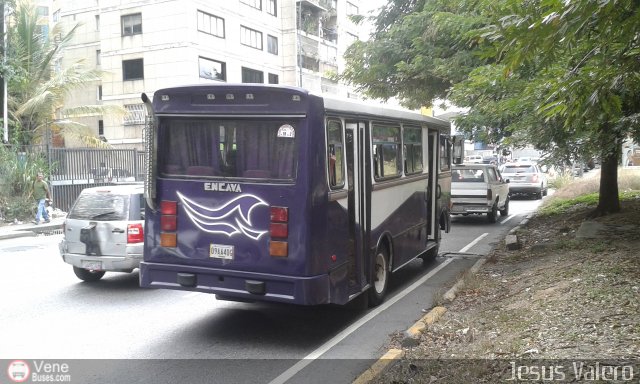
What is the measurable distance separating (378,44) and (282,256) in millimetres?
12810

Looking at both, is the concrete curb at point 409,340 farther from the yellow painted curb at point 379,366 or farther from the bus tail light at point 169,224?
the bus tail light at point 169,224

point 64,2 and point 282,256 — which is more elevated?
point 64,2

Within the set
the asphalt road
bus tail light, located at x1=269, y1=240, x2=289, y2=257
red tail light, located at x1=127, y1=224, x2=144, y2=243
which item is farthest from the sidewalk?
bus tail light, located at x1=269, y1=240, x2=289, y2=257

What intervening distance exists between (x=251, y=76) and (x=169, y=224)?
105 ft

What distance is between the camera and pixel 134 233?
9.00 m

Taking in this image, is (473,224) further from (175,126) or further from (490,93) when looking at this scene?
(175,126)

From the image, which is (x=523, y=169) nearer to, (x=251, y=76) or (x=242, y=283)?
(x=251, y=76)

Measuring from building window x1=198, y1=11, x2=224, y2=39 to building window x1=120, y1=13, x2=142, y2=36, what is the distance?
359 cm

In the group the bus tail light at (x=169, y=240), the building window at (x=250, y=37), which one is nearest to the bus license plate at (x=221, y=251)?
the bus tail light at (x=169, y=240)

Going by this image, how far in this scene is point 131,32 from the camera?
3381 cm

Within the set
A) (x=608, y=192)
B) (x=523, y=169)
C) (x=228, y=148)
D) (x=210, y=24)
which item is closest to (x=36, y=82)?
(x=210, y=24)

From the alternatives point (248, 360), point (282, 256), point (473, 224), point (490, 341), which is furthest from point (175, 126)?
point (473, 224)

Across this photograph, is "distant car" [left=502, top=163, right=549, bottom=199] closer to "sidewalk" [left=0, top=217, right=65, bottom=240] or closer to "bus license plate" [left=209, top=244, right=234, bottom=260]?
"sidewalk" [left=0, top=217, right=65, bottom=240]

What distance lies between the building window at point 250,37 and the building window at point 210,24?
2.15 metres
